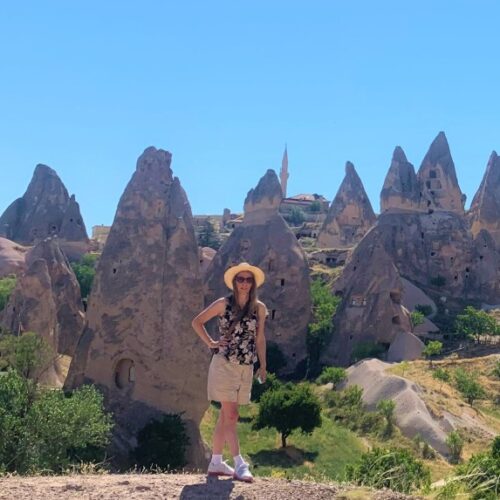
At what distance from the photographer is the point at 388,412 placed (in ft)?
69.4

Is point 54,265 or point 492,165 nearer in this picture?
point 54,265

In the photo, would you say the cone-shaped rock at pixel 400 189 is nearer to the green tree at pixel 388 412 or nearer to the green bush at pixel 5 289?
the green bush at pixel 5 289

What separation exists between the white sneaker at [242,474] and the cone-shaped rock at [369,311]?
77.0 ft

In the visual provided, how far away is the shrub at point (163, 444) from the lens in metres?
14.6

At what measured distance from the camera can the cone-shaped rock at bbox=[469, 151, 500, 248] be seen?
49.6 m

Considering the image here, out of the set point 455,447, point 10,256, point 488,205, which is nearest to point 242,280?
point 455,447

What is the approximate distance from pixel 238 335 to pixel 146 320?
10898 mm

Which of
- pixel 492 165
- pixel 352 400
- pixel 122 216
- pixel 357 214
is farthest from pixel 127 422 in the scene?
pixel 492 165

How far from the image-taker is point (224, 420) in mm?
6184

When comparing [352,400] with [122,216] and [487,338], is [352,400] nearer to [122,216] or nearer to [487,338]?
→ [122,216]

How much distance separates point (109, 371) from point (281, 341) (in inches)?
578

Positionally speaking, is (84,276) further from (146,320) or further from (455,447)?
(455,447)

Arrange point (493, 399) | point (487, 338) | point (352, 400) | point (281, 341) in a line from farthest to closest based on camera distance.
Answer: point (487, 338) → point (281, 341) → point (493, 399) → point (352, 400)

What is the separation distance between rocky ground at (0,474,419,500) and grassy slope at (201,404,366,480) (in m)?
10.9
